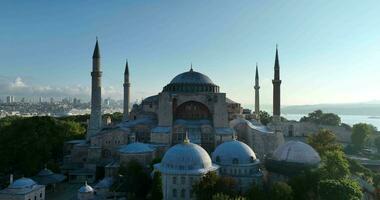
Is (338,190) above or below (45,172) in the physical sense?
above

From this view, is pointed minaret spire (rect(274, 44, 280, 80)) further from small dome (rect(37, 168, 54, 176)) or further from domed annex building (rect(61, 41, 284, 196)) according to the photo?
small dome (rect(37, 168, 54, 176))

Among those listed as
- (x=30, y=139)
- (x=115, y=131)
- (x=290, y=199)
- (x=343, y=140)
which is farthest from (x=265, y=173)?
(x=343, y=140)

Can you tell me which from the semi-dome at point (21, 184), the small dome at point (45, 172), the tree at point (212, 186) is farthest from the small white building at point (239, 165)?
the small dome at point (45, 172)

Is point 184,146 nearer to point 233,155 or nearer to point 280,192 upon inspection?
point 233,155

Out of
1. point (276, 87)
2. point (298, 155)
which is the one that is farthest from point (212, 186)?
point (276, 87)

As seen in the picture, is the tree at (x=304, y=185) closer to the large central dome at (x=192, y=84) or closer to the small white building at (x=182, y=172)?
the small white building at (x=182, y=172)

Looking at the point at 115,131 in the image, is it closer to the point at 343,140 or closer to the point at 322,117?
the point at 343,140

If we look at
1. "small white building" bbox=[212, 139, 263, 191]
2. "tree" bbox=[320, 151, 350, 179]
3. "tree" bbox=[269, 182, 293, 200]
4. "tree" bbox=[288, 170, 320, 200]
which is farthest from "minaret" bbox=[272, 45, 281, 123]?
"tree" bbox=[269, 182, 293, 200]

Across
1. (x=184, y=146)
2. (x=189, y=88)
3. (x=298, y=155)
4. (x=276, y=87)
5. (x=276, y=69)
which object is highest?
(x=276, y=69)
